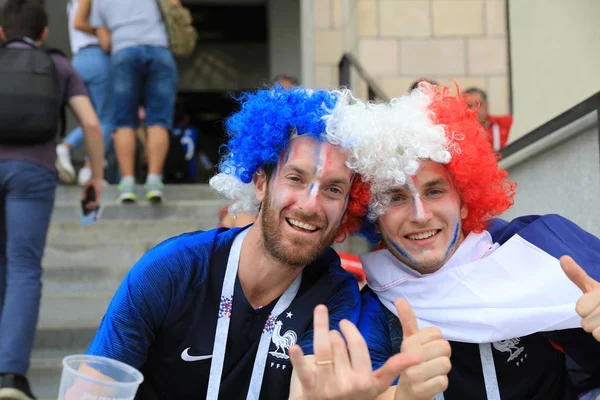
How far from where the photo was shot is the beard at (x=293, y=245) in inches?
97.4

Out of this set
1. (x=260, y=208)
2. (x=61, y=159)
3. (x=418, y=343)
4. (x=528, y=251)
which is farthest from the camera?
(x=61, y=159)

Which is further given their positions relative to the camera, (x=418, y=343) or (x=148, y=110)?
(x=148, y=110)

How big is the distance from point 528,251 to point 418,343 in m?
0.65

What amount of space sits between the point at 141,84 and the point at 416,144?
3.61 meters

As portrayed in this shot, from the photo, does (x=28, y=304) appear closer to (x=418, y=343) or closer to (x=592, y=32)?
(x=418, y=343)

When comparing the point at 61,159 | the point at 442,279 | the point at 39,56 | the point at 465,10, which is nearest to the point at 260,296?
the point at 442,279

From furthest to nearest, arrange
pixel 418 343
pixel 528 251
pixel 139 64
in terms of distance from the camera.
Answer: pixel 139 64 → pixel 528 251 → pixel 418 343

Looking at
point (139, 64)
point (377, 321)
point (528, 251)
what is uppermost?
point (139, 64)

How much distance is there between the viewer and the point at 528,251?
2438 millimetres

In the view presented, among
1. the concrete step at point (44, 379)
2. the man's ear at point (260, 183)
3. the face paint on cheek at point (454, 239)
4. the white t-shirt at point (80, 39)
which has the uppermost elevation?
the white t-shirt at point (80, 39)

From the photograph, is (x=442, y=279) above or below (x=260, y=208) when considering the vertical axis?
below

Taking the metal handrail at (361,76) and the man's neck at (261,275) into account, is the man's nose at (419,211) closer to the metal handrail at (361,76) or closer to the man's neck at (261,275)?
the man's neck at (261,275)

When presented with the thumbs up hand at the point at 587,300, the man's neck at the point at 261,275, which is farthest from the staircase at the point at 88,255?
the thumbs up hand at the point at 587,300

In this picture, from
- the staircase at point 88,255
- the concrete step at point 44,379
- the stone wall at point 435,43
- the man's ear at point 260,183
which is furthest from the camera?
the stone wall at point 435,43
